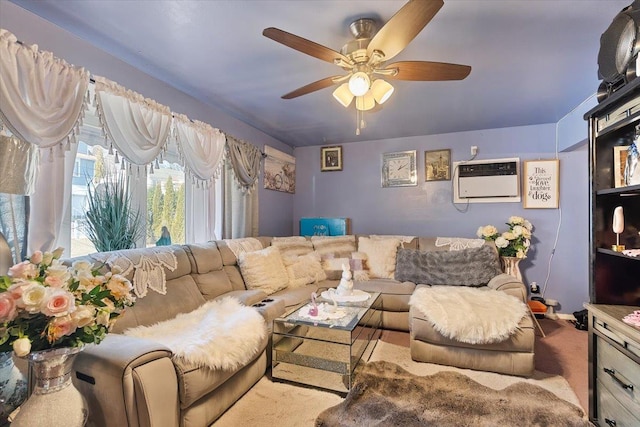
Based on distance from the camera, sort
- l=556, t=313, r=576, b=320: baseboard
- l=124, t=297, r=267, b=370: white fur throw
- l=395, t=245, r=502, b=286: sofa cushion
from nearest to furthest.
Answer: l=124, t=297, r=267, b=370: white fur throw → l=395, t=245, r=502, b=286: sofa cushion → l=556, t=313, r=576, b=320: baseboard

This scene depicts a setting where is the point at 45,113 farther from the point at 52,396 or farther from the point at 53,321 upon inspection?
the point at 52,396

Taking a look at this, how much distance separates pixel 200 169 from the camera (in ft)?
8.95

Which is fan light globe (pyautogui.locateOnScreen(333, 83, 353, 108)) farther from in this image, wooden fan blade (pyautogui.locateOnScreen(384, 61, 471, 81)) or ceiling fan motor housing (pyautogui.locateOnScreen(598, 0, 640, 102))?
ceiling fan motor housing (pyautogui.locateOnScreen(598, 0, 640, 102))

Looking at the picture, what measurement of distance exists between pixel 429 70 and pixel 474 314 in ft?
5.65

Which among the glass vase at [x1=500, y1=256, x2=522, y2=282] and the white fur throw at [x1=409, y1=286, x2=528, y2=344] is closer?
the white fur throw at [x1=409, y1=286, x2=528, y2=344]

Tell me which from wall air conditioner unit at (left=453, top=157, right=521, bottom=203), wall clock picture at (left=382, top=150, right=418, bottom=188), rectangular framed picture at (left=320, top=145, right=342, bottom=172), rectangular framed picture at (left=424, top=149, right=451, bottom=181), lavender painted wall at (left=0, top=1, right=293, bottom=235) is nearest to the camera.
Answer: lavender painted wall at (left=0, top=1, right=293, bottom=235)

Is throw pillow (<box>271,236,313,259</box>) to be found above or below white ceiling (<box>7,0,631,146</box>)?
below

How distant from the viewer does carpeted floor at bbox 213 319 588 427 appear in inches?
65.7

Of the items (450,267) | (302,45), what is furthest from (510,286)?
(302,45)

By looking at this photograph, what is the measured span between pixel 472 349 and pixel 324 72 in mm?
2375

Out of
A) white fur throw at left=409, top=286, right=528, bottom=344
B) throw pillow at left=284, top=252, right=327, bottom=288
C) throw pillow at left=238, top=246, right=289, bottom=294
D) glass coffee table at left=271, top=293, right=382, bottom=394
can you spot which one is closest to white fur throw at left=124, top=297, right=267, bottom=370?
glass coffee table at left=271, top=293, right=382, bottom=394

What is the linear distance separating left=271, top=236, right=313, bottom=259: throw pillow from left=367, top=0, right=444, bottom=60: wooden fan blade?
7.49 feet

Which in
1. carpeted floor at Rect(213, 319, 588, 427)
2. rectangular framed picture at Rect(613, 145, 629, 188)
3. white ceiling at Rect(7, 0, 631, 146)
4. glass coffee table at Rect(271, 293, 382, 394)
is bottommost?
carpeted floor at Rect(213, 319, 588, 427)

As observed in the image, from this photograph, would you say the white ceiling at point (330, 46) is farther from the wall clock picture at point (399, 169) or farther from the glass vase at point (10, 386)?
the glass vase at point (10, 386)
